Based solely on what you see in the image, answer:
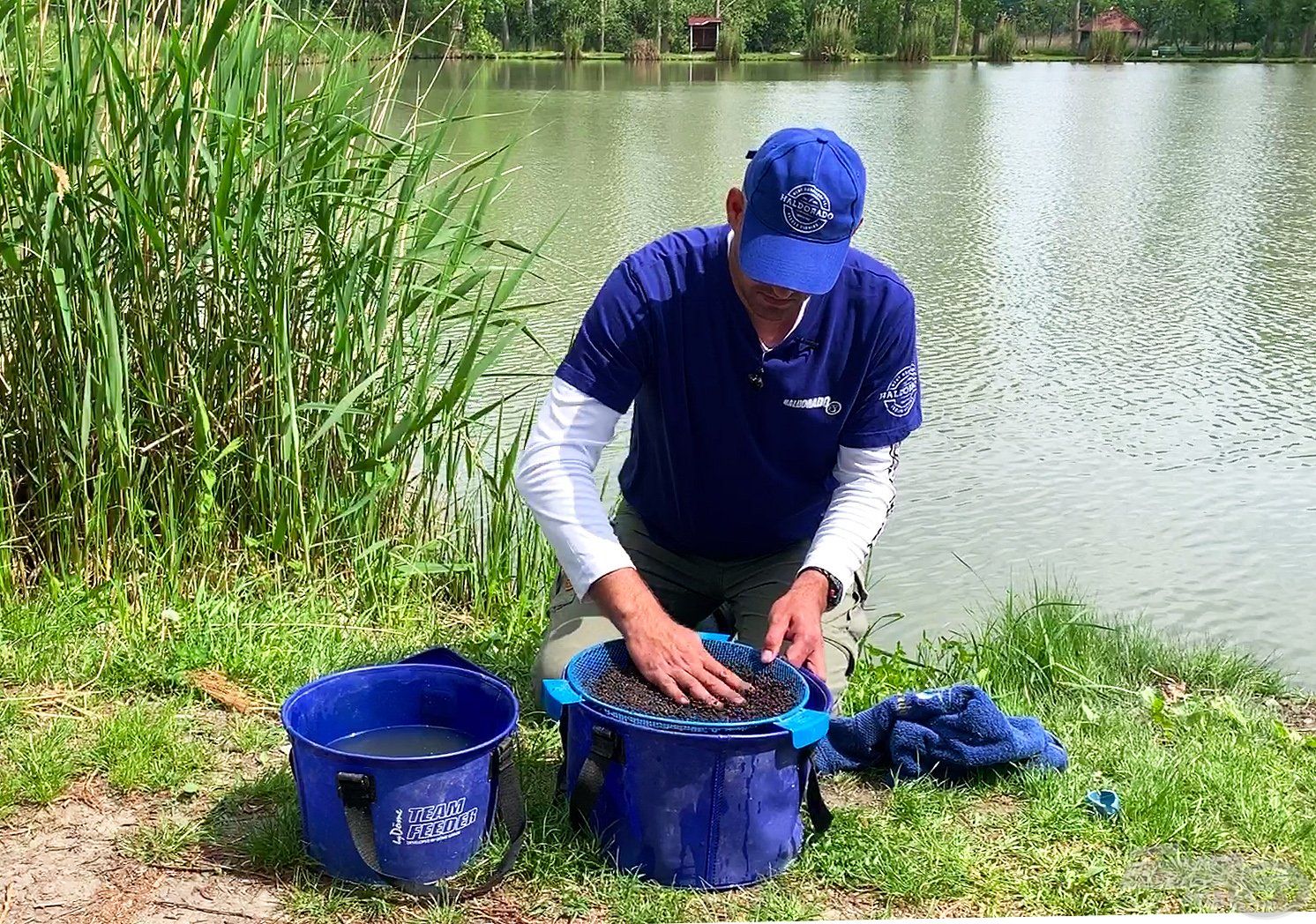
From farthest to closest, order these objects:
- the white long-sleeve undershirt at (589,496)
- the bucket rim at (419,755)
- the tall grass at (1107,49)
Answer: the tall grass at (1107,49)
the white long-sleeve undershirt at (589,496)
the bucket rim at (419,755)

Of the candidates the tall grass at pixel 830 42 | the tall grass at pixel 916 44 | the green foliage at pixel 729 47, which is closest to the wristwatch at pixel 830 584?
the green foliage at pixel 729 47

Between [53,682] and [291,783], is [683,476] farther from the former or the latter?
[53,682]

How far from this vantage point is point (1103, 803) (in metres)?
2.46

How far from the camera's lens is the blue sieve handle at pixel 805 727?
2068 mm

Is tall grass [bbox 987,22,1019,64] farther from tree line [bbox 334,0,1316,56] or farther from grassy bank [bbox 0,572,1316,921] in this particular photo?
grassy bank [bbox 0,572,1316,921]

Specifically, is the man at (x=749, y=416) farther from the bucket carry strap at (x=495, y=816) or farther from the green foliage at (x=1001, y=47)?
the green foliage at (x=1001, y=47)

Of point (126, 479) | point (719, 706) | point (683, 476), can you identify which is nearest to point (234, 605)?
point (126, 479)

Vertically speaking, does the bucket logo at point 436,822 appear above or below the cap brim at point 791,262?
below

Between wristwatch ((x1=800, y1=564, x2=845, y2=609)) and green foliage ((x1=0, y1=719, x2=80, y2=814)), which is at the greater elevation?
wristwatch ((x1=800, y1=564, x2=845, y2=609))

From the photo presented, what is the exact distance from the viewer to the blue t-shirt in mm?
2455

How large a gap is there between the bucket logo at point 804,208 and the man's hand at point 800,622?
0.61 m

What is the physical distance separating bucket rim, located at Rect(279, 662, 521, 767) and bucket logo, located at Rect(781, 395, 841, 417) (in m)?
0.73

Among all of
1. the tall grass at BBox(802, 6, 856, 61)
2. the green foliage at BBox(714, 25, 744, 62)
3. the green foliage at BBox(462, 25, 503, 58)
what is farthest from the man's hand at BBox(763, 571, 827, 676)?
the tall grass at BBox(802, 6, 856, 61)

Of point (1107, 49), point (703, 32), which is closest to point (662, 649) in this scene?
point (1107, 49)
